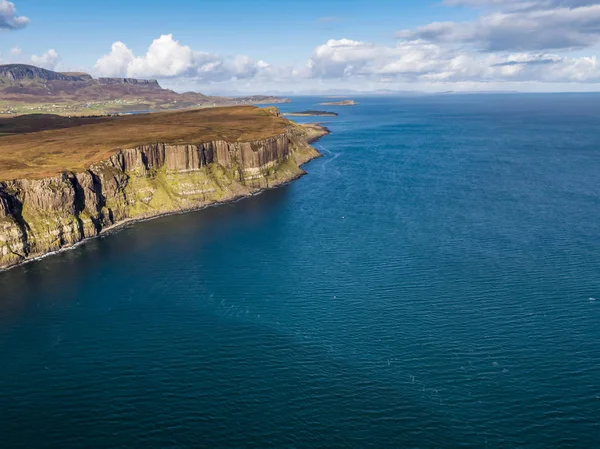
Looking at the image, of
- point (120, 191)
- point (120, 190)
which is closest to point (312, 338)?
point (120, 191)

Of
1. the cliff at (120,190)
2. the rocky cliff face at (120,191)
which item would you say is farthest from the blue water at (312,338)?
the rocky cliff face at (120,191)

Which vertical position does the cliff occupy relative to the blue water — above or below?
above

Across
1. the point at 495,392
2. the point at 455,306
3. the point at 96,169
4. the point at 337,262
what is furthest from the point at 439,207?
the point at 96,169

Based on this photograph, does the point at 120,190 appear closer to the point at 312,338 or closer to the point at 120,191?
the point at 120,191

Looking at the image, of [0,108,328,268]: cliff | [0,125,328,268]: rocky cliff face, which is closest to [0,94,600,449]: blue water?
[0,108,328,268]: cliff

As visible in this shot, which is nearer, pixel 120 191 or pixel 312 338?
pixel 312 338

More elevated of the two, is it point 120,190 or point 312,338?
point 120,190

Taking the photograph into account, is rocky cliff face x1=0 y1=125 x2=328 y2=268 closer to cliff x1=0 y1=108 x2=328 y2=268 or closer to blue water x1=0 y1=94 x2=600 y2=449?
cliff x1=0 y1=108 x2=328 y2=268

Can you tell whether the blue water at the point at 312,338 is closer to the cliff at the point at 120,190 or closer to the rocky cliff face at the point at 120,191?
the cliff at the point at 120,190
